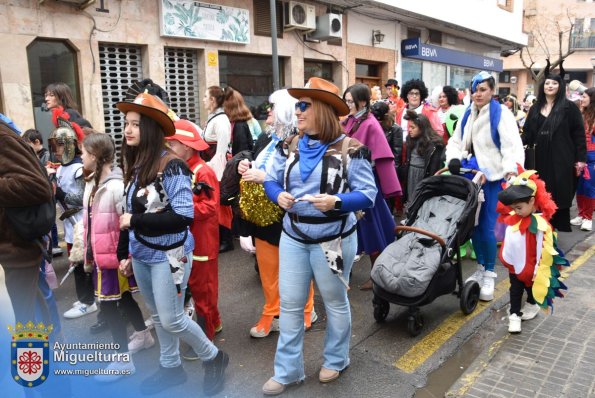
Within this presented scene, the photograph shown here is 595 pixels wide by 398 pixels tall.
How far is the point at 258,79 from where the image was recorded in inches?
492

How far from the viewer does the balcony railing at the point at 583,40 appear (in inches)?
1657

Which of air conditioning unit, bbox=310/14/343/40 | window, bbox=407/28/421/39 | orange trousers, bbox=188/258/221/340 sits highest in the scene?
window, bbox=407/28/421/39

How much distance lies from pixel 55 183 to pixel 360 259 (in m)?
3.55

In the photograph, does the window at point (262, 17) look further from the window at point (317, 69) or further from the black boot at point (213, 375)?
the black boot at point (213, 375)

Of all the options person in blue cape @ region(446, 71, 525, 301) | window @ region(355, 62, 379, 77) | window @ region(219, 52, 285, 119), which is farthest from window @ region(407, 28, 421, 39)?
person in blue cape @ region(446, 71, 525, 301)

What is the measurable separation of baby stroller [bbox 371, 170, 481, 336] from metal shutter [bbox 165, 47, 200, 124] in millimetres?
7573

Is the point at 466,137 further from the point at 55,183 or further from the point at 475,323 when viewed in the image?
the point at 55,183

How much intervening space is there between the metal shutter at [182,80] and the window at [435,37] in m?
10.8

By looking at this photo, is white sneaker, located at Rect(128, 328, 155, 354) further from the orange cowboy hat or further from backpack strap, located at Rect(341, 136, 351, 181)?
backpack strap, located at Rect(341, 136, 351, 181)

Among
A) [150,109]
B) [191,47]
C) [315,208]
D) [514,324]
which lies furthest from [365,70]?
[150,109]

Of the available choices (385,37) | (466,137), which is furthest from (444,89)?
(385,37)

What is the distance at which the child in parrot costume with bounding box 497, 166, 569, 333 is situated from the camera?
3.72 metres

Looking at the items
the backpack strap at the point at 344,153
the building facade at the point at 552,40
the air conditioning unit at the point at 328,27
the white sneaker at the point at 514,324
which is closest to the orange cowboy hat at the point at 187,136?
the backpack strap at the point at 344,153

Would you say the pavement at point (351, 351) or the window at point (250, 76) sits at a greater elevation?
the window at point (250, 76)
